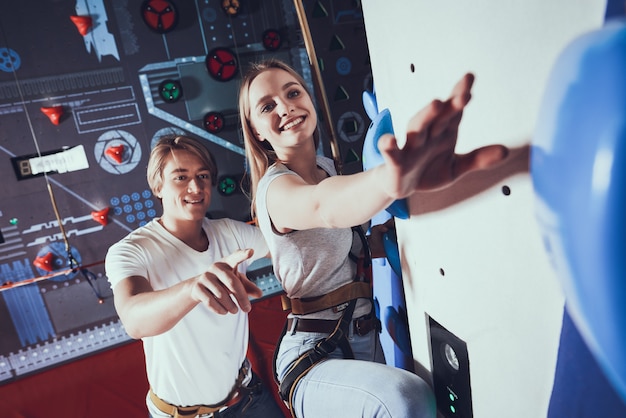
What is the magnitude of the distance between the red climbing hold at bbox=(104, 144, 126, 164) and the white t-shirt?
1442 millimetres

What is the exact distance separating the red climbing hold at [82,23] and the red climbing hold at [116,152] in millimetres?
727

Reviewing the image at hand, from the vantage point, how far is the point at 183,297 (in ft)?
2.52

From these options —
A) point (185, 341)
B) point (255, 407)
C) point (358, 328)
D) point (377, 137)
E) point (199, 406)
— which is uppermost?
point (377, 137)

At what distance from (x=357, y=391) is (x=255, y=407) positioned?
0.87m

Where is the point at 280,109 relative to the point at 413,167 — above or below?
above

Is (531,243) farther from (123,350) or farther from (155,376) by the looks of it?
(123,350)

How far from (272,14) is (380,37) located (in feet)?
8.51

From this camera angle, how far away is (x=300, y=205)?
2.23 feet

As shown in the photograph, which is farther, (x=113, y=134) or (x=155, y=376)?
(x=113, y=134)

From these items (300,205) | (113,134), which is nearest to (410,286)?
(300,205)

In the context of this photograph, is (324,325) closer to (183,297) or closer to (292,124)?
(183,297)

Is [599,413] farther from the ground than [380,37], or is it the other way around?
[380,37]

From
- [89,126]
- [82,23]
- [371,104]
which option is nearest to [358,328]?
[371,104]

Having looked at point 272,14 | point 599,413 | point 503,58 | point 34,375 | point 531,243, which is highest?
point 272,14
